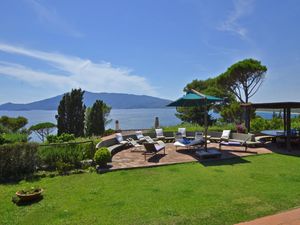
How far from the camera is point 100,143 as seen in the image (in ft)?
33.6

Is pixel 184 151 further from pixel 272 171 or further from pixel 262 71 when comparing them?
pixel 262 71

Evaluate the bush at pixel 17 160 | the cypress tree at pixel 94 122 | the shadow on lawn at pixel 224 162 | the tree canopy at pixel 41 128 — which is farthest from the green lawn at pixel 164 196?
the tree canopy at pixel 41 128

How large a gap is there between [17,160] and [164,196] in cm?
496

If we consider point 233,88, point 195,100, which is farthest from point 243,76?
point 195,100

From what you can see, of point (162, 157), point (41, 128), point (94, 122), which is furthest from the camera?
point (41, 128)

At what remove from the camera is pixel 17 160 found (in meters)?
7.68

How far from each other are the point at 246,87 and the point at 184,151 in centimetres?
1782

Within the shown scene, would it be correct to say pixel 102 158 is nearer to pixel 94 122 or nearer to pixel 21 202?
pixel 21 202

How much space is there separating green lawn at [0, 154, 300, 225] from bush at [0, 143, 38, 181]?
856 mm

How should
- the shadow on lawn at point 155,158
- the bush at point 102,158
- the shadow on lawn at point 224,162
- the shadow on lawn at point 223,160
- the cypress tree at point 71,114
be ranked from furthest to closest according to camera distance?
the cypress tree at point 71,114, the shadow on lawn at point 155,158, the shadow on lawn at point 223,160, the shadow on lawn at point 224,162, the bush at point 102,158

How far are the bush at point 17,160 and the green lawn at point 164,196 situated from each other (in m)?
0.86

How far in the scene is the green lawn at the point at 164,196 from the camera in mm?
4449

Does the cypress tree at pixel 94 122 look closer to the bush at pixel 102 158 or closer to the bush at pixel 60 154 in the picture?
the bush at pixel 60 154

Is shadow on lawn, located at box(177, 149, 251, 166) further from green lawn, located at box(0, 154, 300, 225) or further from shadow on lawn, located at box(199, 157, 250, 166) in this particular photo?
Result: green lawn, located at box(0, 154, 300, 225)
